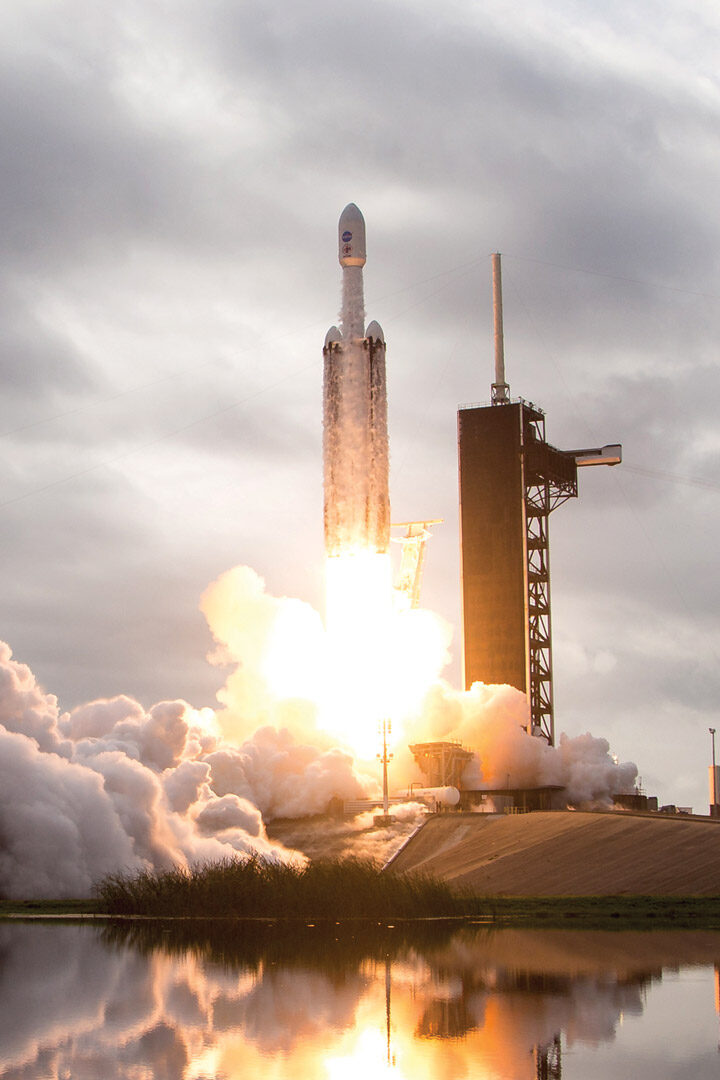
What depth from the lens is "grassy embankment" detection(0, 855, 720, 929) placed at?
4678 centimetres

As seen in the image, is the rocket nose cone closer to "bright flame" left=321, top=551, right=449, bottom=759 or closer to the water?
"bright flame" left=321, top=551, right=449, bottom=759

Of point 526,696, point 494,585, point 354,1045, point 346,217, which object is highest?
point 346,217

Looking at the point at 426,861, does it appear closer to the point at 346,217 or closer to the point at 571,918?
the point at 571,918

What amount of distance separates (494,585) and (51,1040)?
3409 inches

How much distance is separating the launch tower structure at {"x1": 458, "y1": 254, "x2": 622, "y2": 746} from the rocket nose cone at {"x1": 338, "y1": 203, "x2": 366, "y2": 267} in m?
23.6

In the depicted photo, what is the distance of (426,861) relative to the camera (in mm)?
79062

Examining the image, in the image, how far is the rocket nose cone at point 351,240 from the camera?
294ft

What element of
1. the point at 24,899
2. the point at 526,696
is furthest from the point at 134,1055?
the point at 526,696

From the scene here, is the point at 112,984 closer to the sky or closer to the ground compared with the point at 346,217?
closer to the ground

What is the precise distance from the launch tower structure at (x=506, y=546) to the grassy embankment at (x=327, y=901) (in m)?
55.0

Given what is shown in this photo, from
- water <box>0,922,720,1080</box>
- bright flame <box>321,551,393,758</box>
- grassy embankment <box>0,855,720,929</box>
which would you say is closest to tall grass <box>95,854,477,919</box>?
grassy embankment <box>0,855,720,929</box>

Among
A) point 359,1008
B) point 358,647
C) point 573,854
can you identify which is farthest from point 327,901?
point 358,647

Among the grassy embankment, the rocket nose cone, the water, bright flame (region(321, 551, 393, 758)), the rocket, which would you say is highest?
the rocket nose cone

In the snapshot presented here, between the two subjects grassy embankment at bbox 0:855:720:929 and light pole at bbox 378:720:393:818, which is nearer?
grassy embankment at bbox 0:855:720:929
